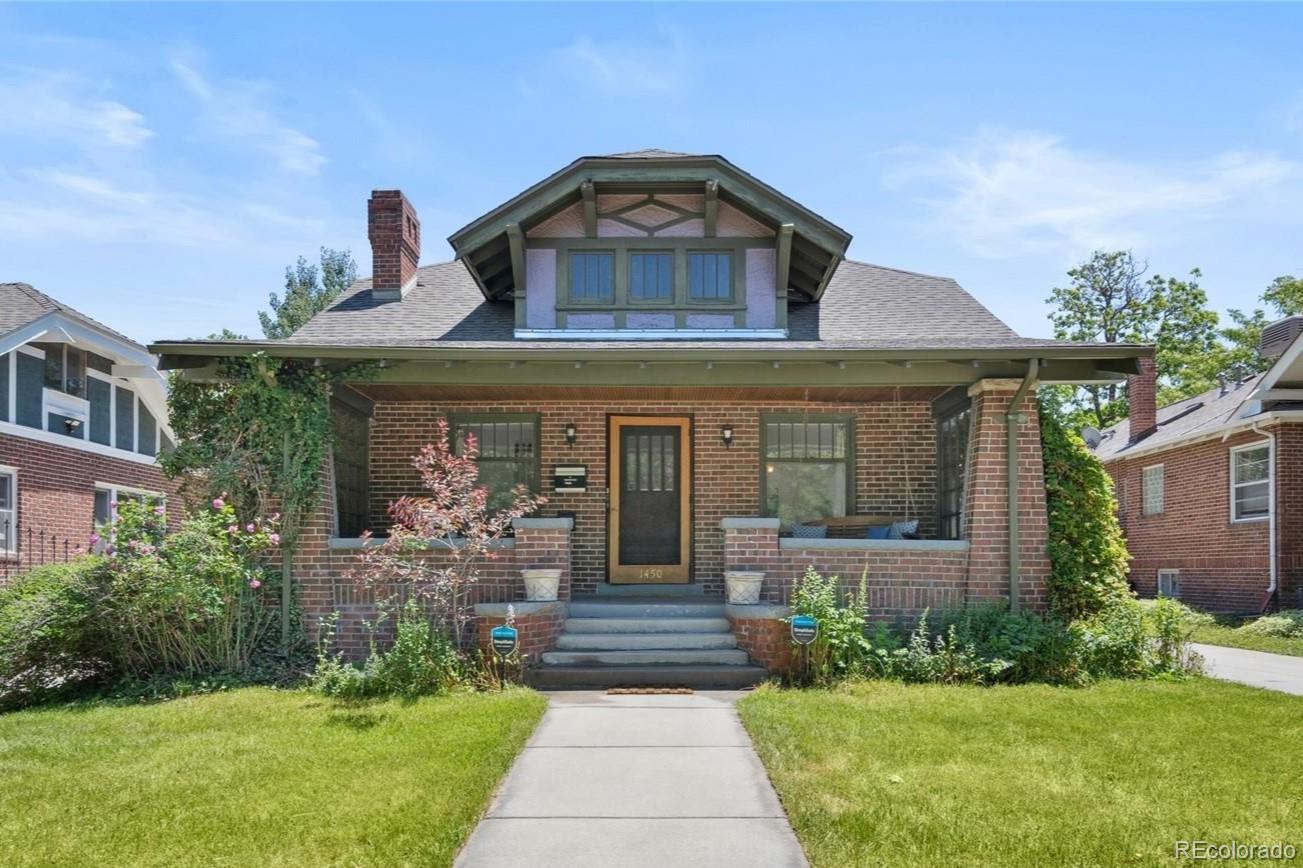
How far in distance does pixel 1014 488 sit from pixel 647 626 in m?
3.86

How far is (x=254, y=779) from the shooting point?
18.3 ft

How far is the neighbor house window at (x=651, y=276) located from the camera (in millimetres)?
11609

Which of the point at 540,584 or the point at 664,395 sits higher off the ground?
the point at 664,395

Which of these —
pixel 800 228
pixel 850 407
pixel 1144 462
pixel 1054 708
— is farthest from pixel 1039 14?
pixel 1144 462

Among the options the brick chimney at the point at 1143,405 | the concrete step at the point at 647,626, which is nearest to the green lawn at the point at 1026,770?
the concrete step at the point at 647,626

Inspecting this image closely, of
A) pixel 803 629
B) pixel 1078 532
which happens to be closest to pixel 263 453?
pixel 803 629

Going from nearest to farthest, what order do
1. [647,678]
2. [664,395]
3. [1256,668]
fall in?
1. [647,678]
2. [1256,668]
3. [664,395]

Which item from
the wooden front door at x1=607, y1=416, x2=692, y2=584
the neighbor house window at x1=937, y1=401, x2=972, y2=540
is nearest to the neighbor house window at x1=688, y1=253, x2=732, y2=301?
the wooden front door at x1=607, y1=416, x2=692, y2=584

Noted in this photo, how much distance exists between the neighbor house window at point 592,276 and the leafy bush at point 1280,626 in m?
10.9

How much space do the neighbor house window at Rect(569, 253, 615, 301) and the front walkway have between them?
25.1ft

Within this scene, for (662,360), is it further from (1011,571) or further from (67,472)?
(67,472)

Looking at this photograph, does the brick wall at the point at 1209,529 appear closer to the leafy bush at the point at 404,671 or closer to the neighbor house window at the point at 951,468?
the neighbor house window at the point at 951,468

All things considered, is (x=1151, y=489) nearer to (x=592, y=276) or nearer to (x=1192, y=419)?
(x=1192, y=419)

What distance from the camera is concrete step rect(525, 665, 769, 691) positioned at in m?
8.78
